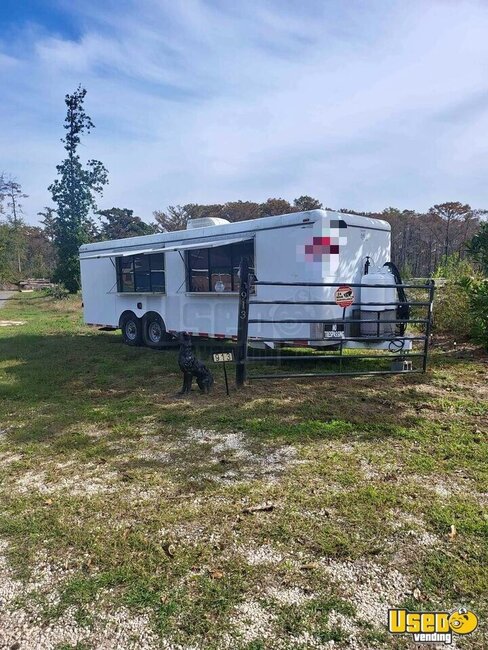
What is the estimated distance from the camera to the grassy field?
A: 197cm

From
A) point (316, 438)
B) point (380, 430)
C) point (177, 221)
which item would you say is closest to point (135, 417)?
point (316, 438)

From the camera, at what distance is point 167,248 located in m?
8.65

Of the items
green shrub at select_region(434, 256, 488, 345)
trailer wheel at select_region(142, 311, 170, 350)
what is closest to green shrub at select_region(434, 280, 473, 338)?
green shrub at select_region(434, 256, 488, 345)

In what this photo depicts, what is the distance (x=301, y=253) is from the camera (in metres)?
6.47

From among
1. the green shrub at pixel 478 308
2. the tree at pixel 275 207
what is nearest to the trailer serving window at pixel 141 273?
the green shrub at pixel 478 308

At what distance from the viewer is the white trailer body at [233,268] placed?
6.45m

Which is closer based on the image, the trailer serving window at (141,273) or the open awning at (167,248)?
the open awning at (167,248)

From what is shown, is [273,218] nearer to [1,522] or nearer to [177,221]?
[1,522]

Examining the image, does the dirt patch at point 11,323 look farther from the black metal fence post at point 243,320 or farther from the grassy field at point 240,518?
the black metal fence post at point 243,320

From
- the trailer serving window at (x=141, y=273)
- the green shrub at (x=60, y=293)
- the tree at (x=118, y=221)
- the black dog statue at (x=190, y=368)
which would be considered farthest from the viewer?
the tree at (x=118, y=221)

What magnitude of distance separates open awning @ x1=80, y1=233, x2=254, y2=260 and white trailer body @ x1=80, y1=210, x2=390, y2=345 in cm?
2

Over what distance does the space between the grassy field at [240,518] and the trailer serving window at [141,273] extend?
171 inches

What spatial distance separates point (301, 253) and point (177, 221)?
40044 millimetres

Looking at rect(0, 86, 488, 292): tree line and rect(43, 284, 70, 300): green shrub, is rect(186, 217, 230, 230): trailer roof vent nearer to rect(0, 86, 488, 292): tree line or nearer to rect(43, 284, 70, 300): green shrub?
rect(0, 86, 488, 292): tree line
